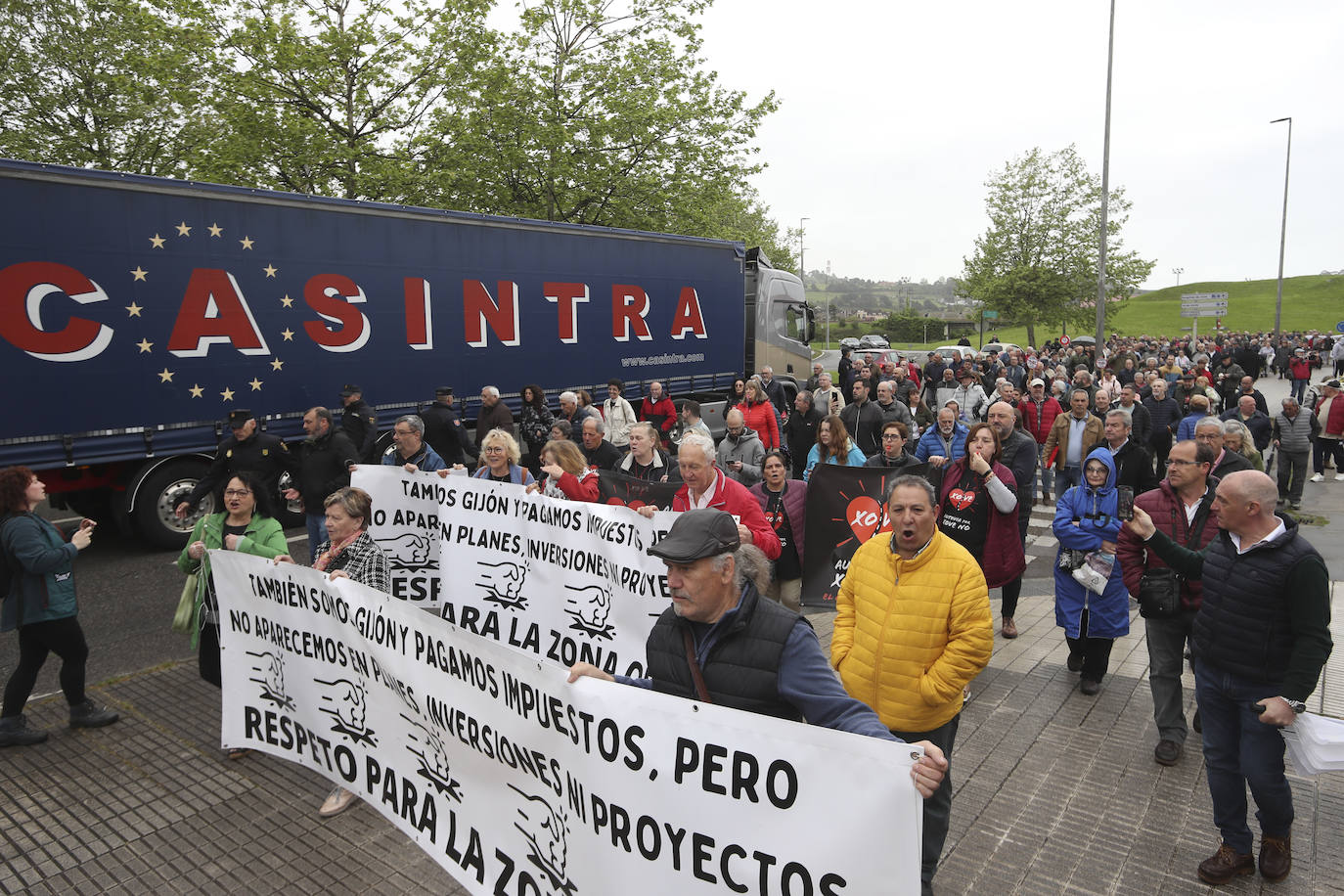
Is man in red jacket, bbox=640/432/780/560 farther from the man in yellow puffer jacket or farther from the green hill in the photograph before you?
the green hill

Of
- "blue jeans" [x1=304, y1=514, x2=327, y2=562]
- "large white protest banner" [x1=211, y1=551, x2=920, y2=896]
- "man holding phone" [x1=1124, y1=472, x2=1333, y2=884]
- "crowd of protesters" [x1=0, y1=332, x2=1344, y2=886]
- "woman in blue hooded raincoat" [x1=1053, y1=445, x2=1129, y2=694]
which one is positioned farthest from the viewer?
"blue jeans" [x1=304, y1=514, x2=327, y2=562]

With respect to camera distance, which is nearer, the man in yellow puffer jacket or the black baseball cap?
the black baseball cap

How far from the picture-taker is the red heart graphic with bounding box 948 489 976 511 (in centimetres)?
605

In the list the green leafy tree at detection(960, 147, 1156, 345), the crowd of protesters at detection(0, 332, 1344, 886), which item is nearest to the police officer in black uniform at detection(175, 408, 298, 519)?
the crowd of protesters at detection(0, 332, 1344, 886)

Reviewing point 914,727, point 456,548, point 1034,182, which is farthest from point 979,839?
point 1034,182

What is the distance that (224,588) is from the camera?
4.77 metres

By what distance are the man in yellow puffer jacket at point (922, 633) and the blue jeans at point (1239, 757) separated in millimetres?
1302

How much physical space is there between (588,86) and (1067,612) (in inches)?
751

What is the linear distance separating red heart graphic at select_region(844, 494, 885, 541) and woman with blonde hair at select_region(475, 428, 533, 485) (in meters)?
2.47

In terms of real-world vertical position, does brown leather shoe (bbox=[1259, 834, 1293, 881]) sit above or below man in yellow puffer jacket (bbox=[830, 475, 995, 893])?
below

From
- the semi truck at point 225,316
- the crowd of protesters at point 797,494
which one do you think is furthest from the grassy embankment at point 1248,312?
the crowd of protesters at point 797,494

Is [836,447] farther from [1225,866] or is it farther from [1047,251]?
[1047,251]

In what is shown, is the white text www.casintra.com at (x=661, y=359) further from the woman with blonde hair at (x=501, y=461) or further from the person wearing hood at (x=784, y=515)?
the person wearing hood at (x=784, y=515)

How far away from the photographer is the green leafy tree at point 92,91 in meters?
18.2
